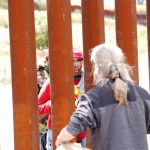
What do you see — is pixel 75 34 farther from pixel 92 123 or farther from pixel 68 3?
pixel 92 123

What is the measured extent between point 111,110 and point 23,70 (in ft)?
4.08

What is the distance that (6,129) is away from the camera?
29.5ft

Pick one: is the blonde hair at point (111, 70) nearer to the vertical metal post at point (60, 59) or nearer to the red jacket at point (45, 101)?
the vertical metal post at point (60, 59)

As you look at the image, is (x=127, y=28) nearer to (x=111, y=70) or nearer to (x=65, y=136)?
(x=111, y=70)

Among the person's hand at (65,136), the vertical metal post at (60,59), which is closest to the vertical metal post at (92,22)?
the vertical metal post at (60,59)

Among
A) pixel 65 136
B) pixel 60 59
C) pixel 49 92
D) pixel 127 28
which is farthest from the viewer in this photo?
pixel 127 28

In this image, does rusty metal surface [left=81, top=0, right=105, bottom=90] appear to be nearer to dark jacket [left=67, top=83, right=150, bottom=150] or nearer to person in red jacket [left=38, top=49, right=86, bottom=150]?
person in red jacket [left=38, top=49, right=86, bottom=150]

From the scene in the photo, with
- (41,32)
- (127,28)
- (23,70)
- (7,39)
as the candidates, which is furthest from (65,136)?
(7,39)

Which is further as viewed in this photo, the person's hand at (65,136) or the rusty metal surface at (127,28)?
the rusty metal surface at (127,28)

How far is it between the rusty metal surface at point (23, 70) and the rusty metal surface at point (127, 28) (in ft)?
3.20

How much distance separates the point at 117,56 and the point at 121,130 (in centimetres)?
48

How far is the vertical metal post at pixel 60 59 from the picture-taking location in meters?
Answer: 4.28

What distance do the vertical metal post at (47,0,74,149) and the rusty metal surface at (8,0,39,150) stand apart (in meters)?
0.18

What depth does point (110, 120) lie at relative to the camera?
10.2 feet
